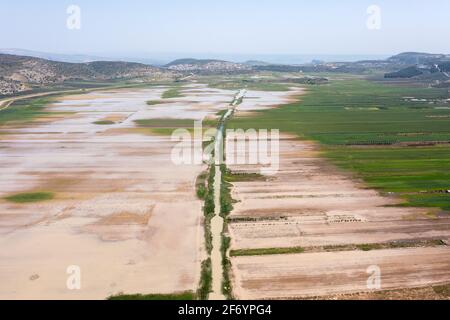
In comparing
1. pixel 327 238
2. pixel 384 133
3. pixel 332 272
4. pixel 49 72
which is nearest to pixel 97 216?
pixel 327 238

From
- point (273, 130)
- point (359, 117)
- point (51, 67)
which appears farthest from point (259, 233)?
point (51, 67)

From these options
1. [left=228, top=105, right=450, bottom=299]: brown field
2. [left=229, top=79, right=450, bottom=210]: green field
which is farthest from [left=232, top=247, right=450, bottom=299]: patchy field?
[left=229, top=79, right=450, bottom=210]: green field

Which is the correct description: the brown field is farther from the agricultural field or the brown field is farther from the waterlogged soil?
the waterlogged soil

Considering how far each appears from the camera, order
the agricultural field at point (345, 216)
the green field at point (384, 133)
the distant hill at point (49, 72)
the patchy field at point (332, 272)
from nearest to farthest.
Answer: the patchy field at point (332, 272) < the agricultural field at point (345, 216) < the green field at point (384, 133) < the distant hill at point (49, 72)

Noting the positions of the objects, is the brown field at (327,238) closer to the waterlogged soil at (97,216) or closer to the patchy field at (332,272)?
the patchy field at (332,272)

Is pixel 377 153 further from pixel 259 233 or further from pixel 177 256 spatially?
pixel 177 256

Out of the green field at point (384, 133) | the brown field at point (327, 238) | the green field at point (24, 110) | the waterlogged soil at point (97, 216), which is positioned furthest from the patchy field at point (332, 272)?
the green field at point (24, 110)

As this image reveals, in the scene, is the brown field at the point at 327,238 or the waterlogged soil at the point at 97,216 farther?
the waterlogged soil at the point at 97,216
